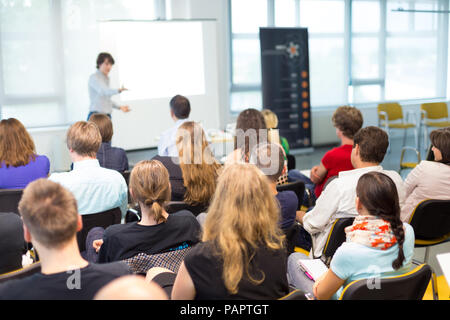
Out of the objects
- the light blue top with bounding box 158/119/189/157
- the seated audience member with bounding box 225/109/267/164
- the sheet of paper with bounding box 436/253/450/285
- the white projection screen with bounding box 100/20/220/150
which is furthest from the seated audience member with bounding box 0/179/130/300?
the white projection screen with bounding box 100/20/220/150

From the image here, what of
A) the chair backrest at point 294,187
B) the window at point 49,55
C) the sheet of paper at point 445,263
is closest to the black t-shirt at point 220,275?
the sheet of paper at point 445,263

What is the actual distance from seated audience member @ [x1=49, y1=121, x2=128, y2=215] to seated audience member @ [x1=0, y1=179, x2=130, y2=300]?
1298 mm

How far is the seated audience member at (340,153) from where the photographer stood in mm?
3510

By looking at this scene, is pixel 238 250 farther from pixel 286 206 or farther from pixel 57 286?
pixel 286 206

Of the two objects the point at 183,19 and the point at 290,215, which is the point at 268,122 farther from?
the point at 183,19

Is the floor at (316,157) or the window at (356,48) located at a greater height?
the window at (356,48)

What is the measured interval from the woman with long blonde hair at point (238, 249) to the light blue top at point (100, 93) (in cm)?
494

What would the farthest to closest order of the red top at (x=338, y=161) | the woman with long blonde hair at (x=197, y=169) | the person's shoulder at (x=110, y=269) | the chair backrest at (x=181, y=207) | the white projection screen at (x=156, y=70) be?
the white projection screen at (x=156, y=70) < the red top at (x=338, y=161) < the woman with long blonde hair at (x=197, y=169) < the chair backrest at (x=181, y=207) < the person's shoulder at (x=110, y=269)

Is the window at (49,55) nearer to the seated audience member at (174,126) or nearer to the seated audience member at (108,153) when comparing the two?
the seated audience member at (174,126)

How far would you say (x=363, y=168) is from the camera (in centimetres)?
269

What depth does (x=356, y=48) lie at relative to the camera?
941 cm

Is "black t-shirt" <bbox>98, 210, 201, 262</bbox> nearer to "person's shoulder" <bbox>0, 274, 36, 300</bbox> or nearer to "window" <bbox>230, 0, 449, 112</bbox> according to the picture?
"person's shoulder" <bbox>0, 274, 36, 300</bbox>

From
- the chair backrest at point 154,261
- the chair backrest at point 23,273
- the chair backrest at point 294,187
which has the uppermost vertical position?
the chair backrest at point 23,273
